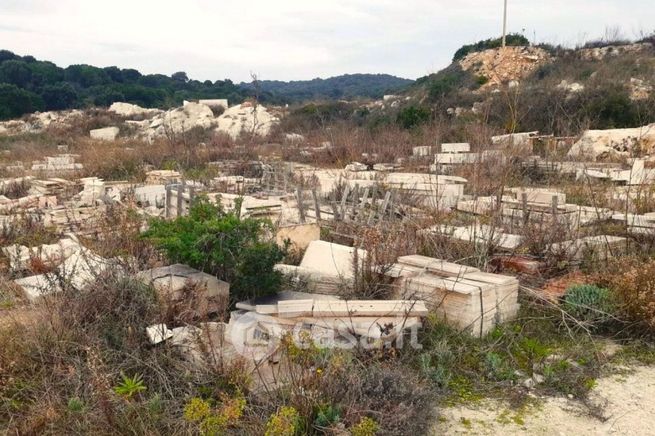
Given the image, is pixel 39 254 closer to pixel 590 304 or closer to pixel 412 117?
pixel 590 304

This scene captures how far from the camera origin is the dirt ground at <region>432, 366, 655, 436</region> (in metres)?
3.32

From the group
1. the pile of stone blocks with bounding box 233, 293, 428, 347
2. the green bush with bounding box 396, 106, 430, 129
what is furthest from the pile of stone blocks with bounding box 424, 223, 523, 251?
the green bush with bounding box 396, 106, 430, 129

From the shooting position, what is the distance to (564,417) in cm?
345

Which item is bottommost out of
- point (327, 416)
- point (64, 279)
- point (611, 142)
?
point (327, 416)

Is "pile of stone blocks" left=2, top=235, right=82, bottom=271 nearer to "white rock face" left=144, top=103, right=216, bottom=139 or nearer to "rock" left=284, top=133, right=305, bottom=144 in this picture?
"rock" left=284, top=133, right=305, bottom=144

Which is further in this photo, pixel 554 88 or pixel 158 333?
pixel 554 88

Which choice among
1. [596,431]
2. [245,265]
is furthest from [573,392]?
[245,265]

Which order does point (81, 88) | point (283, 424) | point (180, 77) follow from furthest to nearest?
point (180, 77), point (81, 88), point (283, 424)

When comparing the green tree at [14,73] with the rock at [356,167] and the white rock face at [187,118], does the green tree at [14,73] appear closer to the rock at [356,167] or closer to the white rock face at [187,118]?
the white rock face at [187,118]

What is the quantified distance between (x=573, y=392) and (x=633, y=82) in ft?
79.8

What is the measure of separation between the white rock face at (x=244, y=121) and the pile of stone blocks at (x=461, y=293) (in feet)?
78.4

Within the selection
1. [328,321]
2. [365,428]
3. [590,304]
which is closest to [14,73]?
[328,321]

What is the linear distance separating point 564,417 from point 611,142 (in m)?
14.9

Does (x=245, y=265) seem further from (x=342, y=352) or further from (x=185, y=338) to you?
(x=342, y=352)
